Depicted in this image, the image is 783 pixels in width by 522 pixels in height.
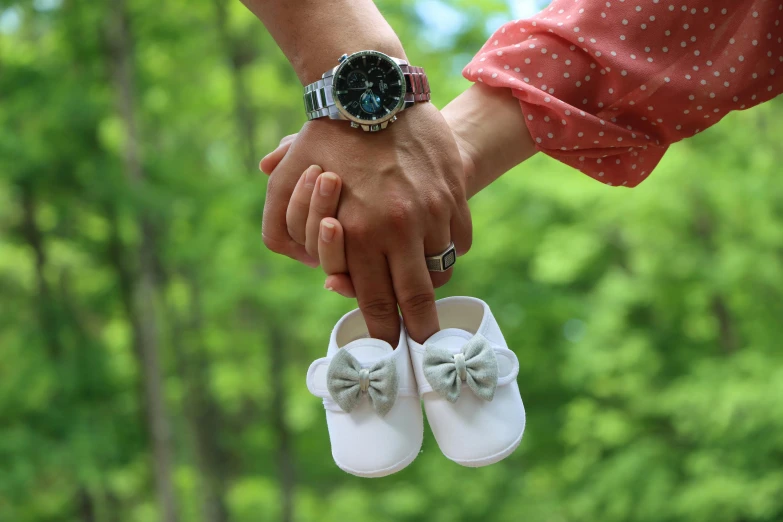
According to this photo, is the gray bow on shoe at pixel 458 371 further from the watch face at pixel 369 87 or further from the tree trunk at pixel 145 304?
the tree trunk at pixel 145 304

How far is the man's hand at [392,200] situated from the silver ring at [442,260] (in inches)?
0.4

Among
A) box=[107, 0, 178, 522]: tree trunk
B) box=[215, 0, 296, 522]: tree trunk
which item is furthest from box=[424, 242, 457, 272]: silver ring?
box=[215, 0, 296, 522]: tree trunk

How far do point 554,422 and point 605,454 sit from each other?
2.00 ft

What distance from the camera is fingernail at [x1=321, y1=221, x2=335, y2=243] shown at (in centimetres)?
141

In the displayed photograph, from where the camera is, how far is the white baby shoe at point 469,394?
148 centimetres

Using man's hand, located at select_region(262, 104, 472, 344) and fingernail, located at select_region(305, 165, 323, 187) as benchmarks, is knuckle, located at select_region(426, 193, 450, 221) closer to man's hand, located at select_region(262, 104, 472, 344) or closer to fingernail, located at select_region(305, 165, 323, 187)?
man's hand, located at select_region(262, 104, 472, 344)

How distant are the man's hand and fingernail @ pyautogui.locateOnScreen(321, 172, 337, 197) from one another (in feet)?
0.11

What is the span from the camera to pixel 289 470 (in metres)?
11.5

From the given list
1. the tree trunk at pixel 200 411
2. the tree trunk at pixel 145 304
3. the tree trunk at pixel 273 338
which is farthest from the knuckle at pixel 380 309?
the tree trunk at pixel 200 411

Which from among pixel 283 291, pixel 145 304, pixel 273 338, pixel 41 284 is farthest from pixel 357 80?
pixel 273 338

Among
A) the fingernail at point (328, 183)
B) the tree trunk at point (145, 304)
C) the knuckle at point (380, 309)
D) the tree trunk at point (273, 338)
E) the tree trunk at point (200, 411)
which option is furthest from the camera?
the tree trunk at point (200, 411)

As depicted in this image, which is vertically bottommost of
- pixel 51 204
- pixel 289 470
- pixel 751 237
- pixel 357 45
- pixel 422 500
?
pixel 422 500

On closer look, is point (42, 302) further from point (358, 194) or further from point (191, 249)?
point (358, 194)

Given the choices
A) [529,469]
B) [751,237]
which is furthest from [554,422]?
[751,237]
